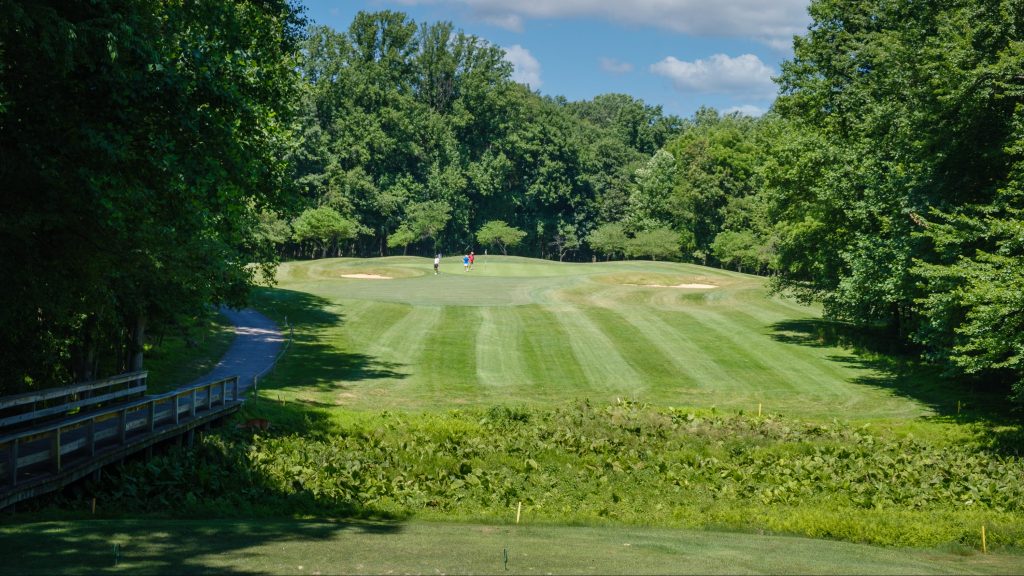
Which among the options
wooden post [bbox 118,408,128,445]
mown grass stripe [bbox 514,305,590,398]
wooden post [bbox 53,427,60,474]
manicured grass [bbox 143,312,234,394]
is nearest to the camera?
wooden post [bbox 53,427,60,474]

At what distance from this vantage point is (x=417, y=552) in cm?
1442

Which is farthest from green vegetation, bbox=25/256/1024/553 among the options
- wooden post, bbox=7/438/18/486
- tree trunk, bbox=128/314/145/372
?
tree trunk, bbox=128/314/145/372

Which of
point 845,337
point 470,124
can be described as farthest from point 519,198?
point 845,337

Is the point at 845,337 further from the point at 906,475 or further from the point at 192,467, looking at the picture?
the point at 192,467

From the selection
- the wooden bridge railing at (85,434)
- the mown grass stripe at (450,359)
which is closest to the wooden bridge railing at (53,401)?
the wooden bridge railing at (85,434)

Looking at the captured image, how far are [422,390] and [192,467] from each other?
15.7 m

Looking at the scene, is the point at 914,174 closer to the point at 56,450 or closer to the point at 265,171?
the point at 265,171

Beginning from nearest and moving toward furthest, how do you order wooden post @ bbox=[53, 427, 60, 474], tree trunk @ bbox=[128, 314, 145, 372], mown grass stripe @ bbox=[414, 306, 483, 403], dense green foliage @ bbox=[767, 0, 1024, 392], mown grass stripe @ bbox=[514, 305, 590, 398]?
wooden post @ bbox=[53, 427, 60, 474]
tree trunk @ bbox=[128, 314, 145, 372]
dense green foliage @ bbox=[767, 0, 1024, 392]
mown grass stripe @ bbox=[414, 306, 483, 403]
mown grass stripe @ bbox=[514, 305, 590, 398]

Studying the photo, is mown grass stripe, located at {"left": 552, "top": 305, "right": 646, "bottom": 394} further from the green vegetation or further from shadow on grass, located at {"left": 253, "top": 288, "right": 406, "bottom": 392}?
shadow on grass, located at {"left": 253, "top": 288, "right": 406, "bottom": 392}

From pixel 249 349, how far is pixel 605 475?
25.1m

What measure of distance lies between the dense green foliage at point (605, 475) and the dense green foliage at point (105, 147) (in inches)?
196

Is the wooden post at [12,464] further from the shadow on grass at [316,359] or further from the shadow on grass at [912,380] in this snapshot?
the shadow on grass at [912,380]

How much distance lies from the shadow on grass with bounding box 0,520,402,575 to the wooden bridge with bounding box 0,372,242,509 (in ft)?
6.17

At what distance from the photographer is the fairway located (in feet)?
123
